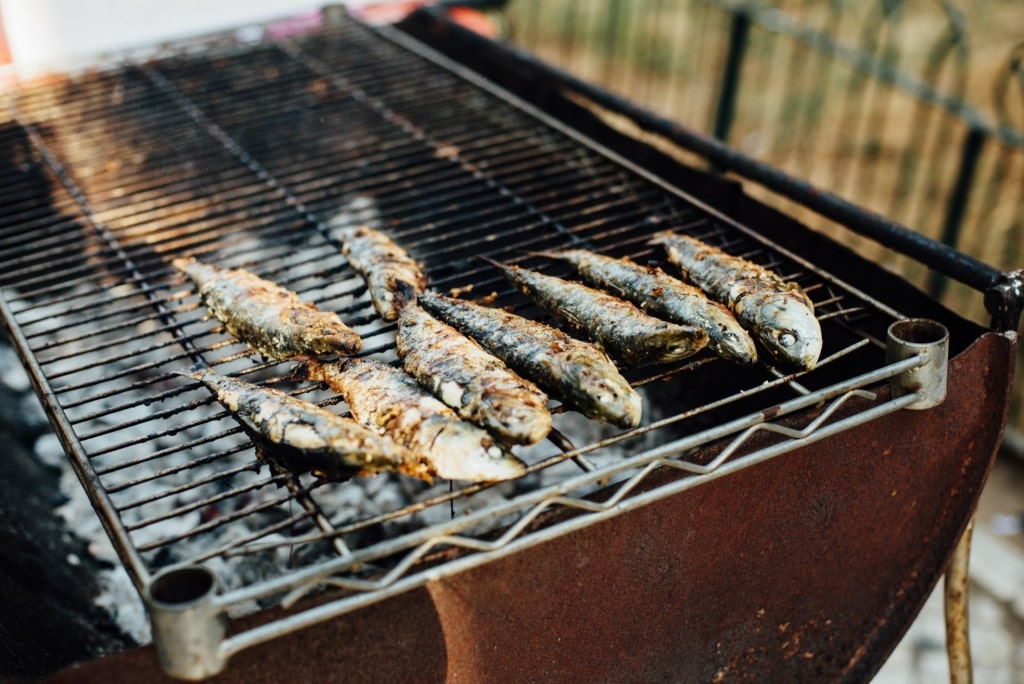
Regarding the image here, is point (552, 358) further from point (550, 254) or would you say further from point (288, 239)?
point (288, 239)

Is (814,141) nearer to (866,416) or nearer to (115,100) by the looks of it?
(115,100)

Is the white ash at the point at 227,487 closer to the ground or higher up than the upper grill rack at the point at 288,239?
closer to the ground

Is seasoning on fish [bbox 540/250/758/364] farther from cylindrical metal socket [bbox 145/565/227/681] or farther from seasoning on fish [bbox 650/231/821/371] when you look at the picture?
cylindrical metal socket [bbox 145/565/227/681]

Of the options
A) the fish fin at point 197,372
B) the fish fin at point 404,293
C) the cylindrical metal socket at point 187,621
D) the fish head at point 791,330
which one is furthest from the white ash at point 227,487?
the cylindrical metal socket at point 187,621

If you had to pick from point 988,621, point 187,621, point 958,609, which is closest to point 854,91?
point 988,621

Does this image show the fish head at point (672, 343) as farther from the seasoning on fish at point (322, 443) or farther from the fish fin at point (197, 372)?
the fish fin at point (197, 372)

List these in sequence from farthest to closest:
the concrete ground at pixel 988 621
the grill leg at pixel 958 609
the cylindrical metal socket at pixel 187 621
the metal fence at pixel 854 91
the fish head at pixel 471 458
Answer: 1. the metal fence at pixel 854 91
2. the concrete ground at pixel 988 621
3. the grill leg at pixel 958 609
4. the fish head at pixel 471 458
5. the cylindrical metal socket at pixel 187 621

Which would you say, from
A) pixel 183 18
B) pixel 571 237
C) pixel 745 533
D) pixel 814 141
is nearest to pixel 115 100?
pixel 183 18
